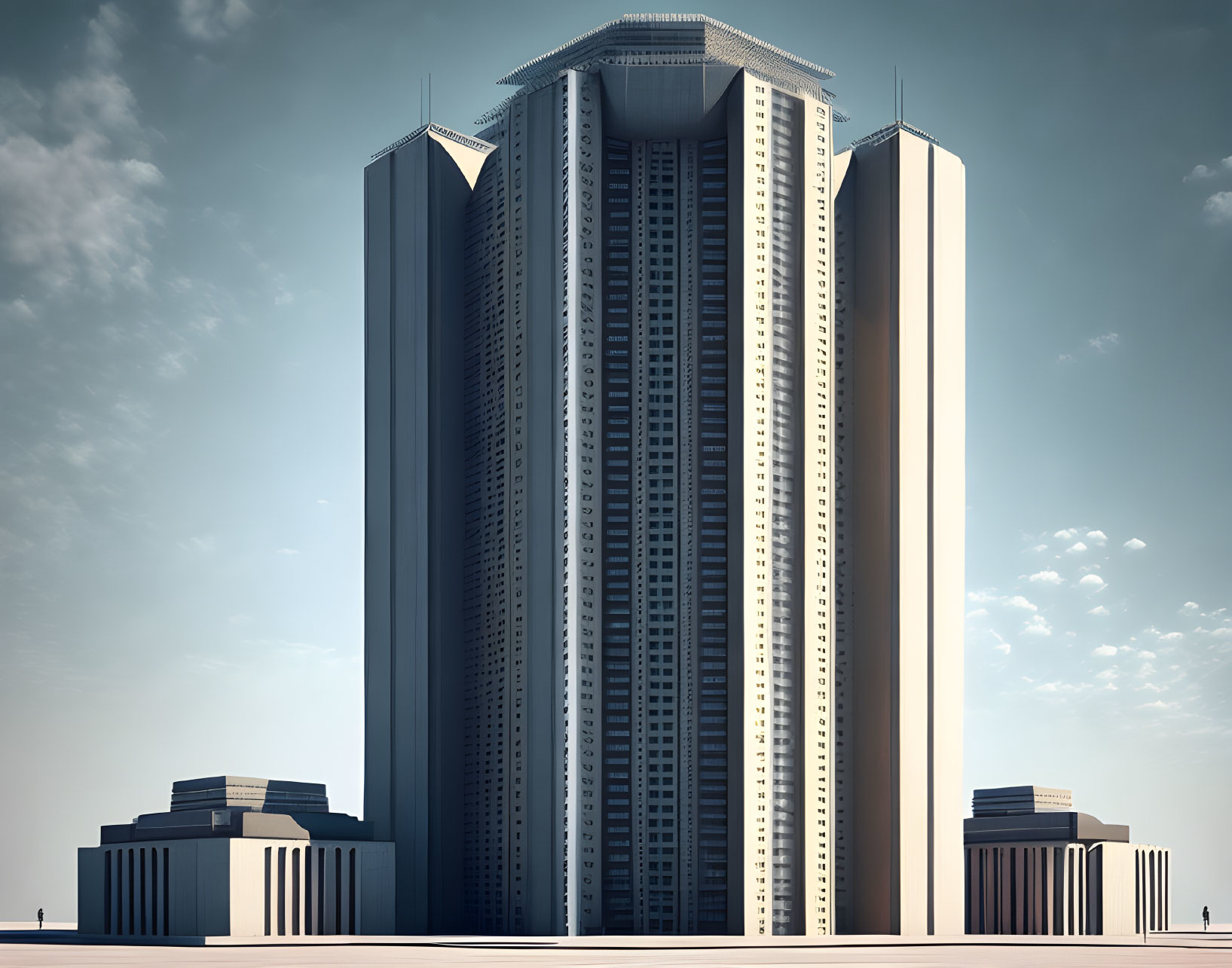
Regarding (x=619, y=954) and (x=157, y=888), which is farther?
(x=157, y=888)

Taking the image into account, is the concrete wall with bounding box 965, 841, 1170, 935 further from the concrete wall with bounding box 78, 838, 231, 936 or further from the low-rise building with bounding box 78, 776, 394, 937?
the concrete wall with bounding box 78, 838, 231, 936

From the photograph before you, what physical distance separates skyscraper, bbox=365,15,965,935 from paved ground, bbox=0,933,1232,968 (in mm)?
12409

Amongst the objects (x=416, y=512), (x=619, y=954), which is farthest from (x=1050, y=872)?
(x=619, y=954)

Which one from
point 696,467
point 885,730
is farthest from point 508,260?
point 885,730

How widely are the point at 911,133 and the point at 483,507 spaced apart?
34.9 meters

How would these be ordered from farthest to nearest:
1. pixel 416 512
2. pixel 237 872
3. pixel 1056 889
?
pixel 1056 889 → pixel 416 512 → pixel 237 872

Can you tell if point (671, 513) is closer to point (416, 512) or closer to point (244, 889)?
point (416, 512)

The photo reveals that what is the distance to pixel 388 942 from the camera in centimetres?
6912

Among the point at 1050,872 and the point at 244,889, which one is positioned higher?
the point at 244,889

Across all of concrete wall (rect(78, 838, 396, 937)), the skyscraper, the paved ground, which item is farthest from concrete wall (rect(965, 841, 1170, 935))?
concrete wall (rect(78, 838, 396, 937))

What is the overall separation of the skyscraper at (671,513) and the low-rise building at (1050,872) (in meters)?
11.3

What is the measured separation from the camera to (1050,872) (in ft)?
317

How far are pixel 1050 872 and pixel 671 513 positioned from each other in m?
34.0

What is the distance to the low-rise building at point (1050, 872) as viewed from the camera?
96.2 meters
